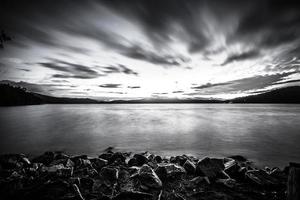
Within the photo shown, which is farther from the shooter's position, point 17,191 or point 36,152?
point 36,152

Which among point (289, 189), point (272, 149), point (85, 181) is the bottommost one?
point (272, 149)

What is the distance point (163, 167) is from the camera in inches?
267

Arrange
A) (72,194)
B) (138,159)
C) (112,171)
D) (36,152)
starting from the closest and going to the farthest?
(72,194) < (112,171) < (138,159) < (36,152)

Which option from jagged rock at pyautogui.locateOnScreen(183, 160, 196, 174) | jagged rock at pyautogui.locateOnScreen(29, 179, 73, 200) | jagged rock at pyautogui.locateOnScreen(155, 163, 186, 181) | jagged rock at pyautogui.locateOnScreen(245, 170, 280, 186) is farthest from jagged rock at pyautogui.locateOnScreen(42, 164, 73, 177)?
jagged rock at pyautogui.locateOnScreen(245, 170, 280, 186)

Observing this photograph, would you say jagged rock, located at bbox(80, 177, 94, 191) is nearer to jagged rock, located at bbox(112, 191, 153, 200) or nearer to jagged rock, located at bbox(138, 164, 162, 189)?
jagged rock, located at bbox(112, 191, 153, 200)

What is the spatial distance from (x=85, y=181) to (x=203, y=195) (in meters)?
3.89

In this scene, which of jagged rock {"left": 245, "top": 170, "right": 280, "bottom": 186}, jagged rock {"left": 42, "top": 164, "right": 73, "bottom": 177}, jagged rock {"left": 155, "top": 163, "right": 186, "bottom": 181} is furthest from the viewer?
jagged rock {"left": 42, "top": 164, "right": 73, "bottom": 177}

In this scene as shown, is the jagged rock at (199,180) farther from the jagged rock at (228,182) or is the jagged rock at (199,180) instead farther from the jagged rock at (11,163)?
the jagged rock at (11,163)

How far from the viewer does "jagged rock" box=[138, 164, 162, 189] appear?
5750mm

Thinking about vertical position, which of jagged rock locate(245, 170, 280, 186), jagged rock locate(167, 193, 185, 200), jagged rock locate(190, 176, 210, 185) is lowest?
jagged rock locate(167, 193, 185, 200)

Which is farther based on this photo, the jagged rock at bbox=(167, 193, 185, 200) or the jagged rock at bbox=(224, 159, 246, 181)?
the jagged rock at bbox=(224, 159, 246, 181)

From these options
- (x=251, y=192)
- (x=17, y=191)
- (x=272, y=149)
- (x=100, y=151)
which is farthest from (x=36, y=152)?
(x=272, y=149)

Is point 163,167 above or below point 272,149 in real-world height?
above

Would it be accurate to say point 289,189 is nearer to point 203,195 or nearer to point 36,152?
point 203,195
